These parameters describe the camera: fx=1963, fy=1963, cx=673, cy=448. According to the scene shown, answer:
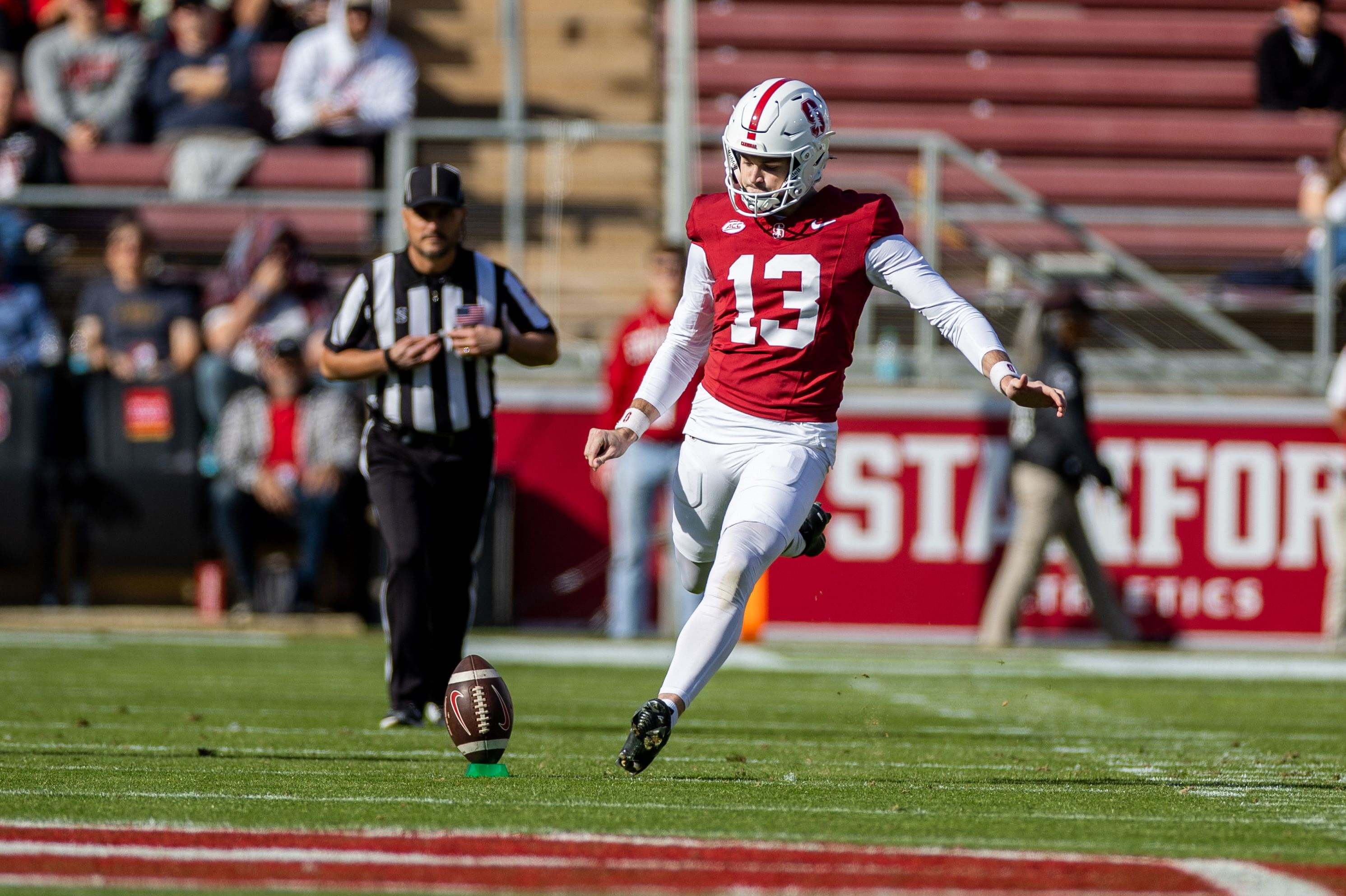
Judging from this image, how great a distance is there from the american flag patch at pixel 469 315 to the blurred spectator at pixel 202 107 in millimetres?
6644

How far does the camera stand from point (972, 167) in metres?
12.4

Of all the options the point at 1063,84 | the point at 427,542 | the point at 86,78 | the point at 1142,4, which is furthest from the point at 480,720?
the point at 1142,4

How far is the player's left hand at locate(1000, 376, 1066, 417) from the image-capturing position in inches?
189

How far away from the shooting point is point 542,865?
3605mm

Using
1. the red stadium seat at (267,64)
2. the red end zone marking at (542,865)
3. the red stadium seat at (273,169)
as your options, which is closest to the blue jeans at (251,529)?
the red stadium seat at (273,169)

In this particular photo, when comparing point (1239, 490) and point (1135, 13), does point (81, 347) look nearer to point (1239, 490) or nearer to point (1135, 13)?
point (1239, 490)

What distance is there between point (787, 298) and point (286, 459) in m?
6.51

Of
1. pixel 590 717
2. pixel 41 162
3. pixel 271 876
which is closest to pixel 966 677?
pixel 590 717

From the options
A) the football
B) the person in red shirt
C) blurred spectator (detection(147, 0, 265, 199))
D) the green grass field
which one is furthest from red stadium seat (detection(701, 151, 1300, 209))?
the football

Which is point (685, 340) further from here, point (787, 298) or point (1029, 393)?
point (1029, 393)

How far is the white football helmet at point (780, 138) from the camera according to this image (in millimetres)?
5168

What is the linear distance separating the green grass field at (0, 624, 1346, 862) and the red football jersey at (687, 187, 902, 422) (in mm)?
1020

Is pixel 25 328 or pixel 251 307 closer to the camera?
pixel 251 307

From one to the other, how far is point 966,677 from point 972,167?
171 inches
